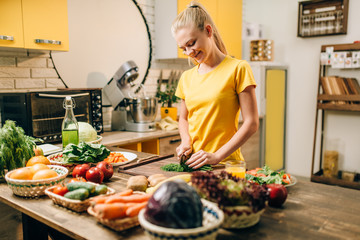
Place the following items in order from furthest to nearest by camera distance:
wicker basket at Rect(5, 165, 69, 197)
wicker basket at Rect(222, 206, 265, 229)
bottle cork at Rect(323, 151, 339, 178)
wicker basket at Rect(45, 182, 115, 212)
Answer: bottle cork at Rect(323, 151, 339, 178), wicker basket at Rect(5, 165, 69, 197), wicker basket at Rect(45, 182, 115, 212), wicker basket at Rect(222, 206, 265, 229)

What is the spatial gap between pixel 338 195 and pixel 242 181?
53 centimetres

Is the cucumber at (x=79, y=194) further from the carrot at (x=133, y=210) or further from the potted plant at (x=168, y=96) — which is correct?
the potted plant at (x=168, y=96)

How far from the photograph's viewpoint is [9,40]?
2.27 metres

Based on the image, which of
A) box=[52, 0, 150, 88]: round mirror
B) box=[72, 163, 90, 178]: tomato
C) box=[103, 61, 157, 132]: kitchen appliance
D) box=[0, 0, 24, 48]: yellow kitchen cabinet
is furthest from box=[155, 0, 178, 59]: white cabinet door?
box=[72, 163, 90, 178]: tomato

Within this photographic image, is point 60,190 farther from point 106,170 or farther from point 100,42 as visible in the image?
point 100,42

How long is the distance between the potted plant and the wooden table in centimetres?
221

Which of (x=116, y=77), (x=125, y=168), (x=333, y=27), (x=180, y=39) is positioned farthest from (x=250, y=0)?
(x=125, y=168)

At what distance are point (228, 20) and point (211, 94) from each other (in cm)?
260

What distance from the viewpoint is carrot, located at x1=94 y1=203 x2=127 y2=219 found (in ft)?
3.23

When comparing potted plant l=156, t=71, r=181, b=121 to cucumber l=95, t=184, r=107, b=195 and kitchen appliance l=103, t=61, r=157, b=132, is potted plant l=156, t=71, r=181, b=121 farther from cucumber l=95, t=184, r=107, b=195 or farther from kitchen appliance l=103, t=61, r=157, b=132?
cucumber l=95, t=184, r=107, b=195

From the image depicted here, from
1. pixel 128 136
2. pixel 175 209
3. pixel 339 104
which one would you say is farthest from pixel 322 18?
pixel 175 209

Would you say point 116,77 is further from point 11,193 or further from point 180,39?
point 11,193

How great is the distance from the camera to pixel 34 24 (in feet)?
7.85

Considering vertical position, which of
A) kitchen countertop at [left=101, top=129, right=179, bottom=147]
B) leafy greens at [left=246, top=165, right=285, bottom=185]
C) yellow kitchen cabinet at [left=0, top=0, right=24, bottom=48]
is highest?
yellow kitchen cabinet at [left=0, top=0, right=24, bottom=48]
